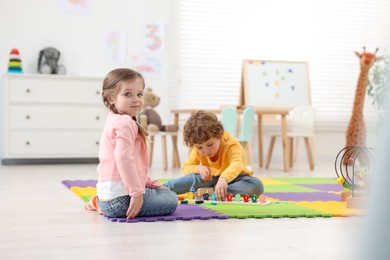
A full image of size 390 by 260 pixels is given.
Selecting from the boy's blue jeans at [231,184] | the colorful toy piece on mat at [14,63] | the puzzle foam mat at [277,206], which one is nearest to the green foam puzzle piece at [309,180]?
the puzzle foam mat at [277,206]

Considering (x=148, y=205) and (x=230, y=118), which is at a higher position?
(x=230, y=118)

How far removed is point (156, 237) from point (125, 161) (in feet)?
1.13

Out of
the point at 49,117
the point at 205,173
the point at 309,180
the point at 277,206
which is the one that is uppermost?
the point at 49,117

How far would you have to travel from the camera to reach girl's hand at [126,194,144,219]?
1903 millimetres

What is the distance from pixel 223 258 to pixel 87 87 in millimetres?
3876

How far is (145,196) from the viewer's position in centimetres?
197

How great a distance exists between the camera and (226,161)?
8.37 feet

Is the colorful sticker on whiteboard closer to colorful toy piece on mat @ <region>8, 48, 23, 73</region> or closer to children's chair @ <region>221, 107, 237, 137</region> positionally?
children's chair @ <region>221, 107, 237, 137</region>

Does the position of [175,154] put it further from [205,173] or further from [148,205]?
[148,205]

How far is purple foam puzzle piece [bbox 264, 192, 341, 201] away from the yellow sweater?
9.9 inches

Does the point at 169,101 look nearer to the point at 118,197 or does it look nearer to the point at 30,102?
the point at 30,102
